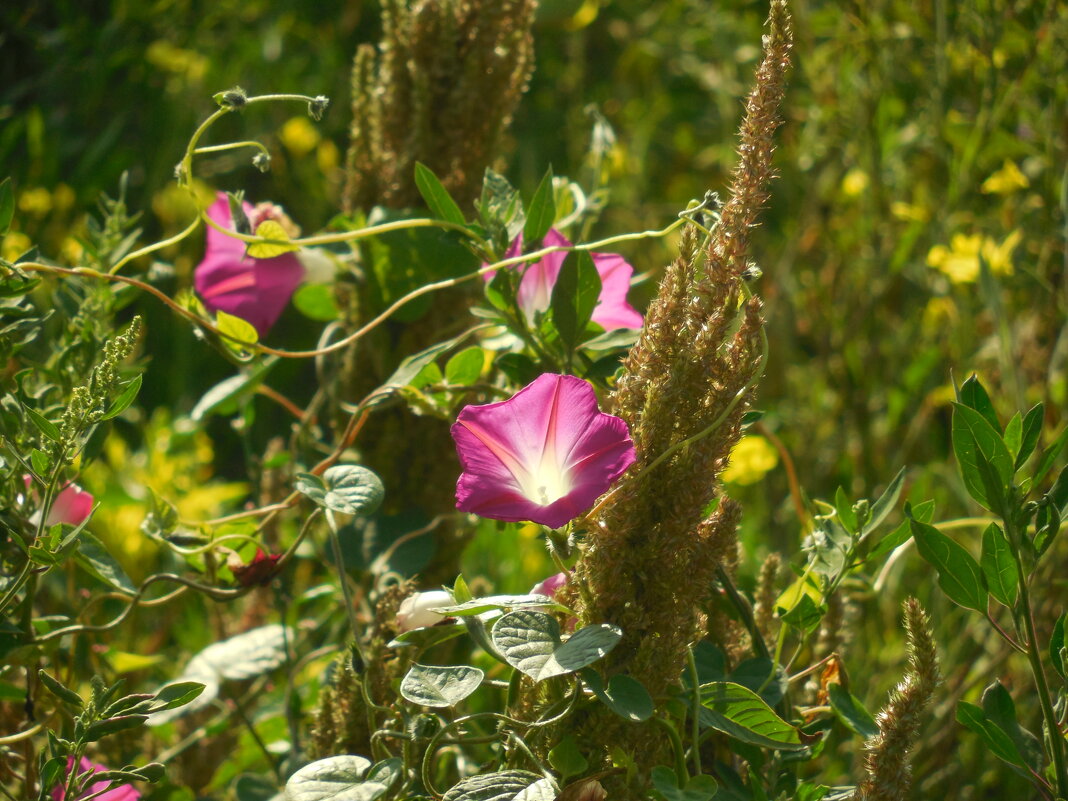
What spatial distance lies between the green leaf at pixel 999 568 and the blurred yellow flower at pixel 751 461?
0.41 m

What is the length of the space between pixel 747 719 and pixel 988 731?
4.1 inches

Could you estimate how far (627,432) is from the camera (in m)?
0.39

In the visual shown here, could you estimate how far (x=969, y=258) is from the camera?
0.97m

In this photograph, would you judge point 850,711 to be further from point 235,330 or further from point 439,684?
point 235,330

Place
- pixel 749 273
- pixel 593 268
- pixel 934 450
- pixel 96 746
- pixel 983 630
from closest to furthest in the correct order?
pixel 749 273, pixel 593 268, pixel 96 746, pixel 983 630, pixel 934 450

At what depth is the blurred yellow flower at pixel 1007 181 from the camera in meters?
0.98

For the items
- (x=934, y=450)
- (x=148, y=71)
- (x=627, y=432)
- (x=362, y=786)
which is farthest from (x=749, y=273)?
(x=148, y=71)

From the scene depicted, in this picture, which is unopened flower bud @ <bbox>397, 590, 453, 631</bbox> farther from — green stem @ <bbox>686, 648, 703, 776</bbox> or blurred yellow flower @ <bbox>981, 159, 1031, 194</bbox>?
blurred yellow flower @ <bbox>981, 159, 1031, 194</bbox>

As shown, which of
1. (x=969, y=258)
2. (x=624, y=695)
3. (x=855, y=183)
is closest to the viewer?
(x=624, y=695)

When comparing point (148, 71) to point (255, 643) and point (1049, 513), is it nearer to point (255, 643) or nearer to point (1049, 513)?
point (255, 643)

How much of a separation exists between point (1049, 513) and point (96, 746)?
568 millimetres

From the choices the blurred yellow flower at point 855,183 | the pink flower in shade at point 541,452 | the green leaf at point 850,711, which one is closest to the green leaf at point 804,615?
the green leaf at point 850,711

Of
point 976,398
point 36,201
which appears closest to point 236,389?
point 976,398

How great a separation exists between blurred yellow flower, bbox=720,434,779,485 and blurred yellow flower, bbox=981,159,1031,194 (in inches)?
14.5
